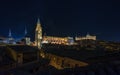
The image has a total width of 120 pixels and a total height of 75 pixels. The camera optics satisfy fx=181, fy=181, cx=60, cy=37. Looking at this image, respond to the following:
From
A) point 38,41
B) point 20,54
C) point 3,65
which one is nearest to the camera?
point 3,65

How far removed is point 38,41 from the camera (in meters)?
102

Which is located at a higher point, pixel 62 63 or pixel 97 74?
pixel 97 74

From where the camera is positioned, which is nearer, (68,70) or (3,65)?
(68,70)

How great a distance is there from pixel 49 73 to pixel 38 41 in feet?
325

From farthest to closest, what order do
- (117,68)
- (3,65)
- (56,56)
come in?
(56,56), (3,65), (117,68)

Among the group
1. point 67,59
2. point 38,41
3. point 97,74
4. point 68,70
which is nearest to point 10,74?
point 68,70

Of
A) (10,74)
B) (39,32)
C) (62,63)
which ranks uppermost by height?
(39,32)

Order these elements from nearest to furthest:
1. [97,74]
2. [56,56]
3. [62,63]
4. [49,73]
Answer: [49,73], [97,74], [62,63], [56,56]

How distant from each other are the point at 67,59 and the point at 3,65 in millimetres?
6956

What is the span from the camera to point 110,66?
179 inches

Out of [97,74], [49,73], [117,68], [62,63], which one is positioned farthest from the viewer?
[62,63]

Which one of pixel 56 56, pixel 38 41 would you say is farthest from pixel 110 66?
pixel 38 41

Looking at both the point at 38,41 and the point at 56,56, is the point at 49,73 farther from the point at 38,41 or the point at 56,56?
the point at 38,41

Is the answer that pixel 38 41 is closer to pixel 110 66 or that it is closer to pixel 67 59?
pixel 67 59
